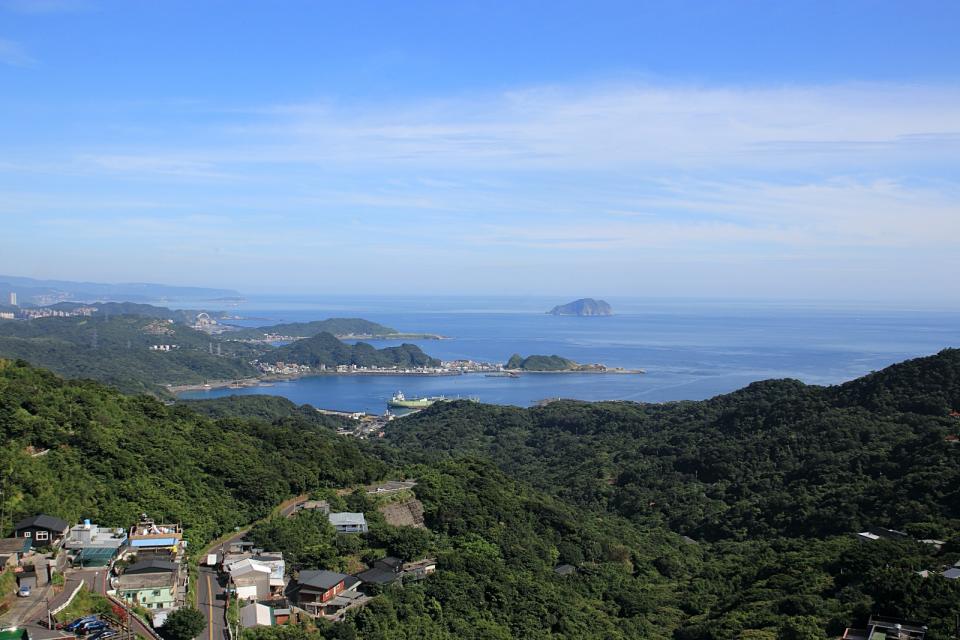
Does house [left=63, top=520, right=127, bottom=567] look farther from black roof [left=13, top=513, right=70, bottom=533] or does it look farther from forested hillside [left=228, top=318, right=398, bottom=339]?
forested hillside [left=228, top=318, right=398, bottom=339]

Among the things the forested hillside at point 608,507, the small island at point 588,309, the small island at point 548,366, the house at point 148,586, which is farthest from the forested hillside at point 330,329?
the house at point 148,586

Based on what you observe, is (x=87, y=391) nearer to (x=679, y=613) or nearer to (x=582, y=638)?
(x=582, y=638)

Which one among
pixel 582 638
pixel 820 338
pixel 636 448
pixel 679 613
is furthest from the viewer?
pixel 820 338

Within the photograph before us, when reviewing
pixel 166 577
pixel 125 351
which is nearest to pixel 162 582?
pixel 166 577

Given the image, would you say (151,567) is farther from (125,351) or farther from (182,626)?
(125,351)

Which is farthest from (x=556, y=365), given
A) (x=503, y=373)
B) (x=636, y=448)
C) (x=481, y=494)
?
(x=481, y=494)

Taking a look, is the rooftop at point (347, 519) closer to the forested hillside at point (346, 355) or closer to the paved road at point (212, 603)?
the paved road at point (212, 603)
